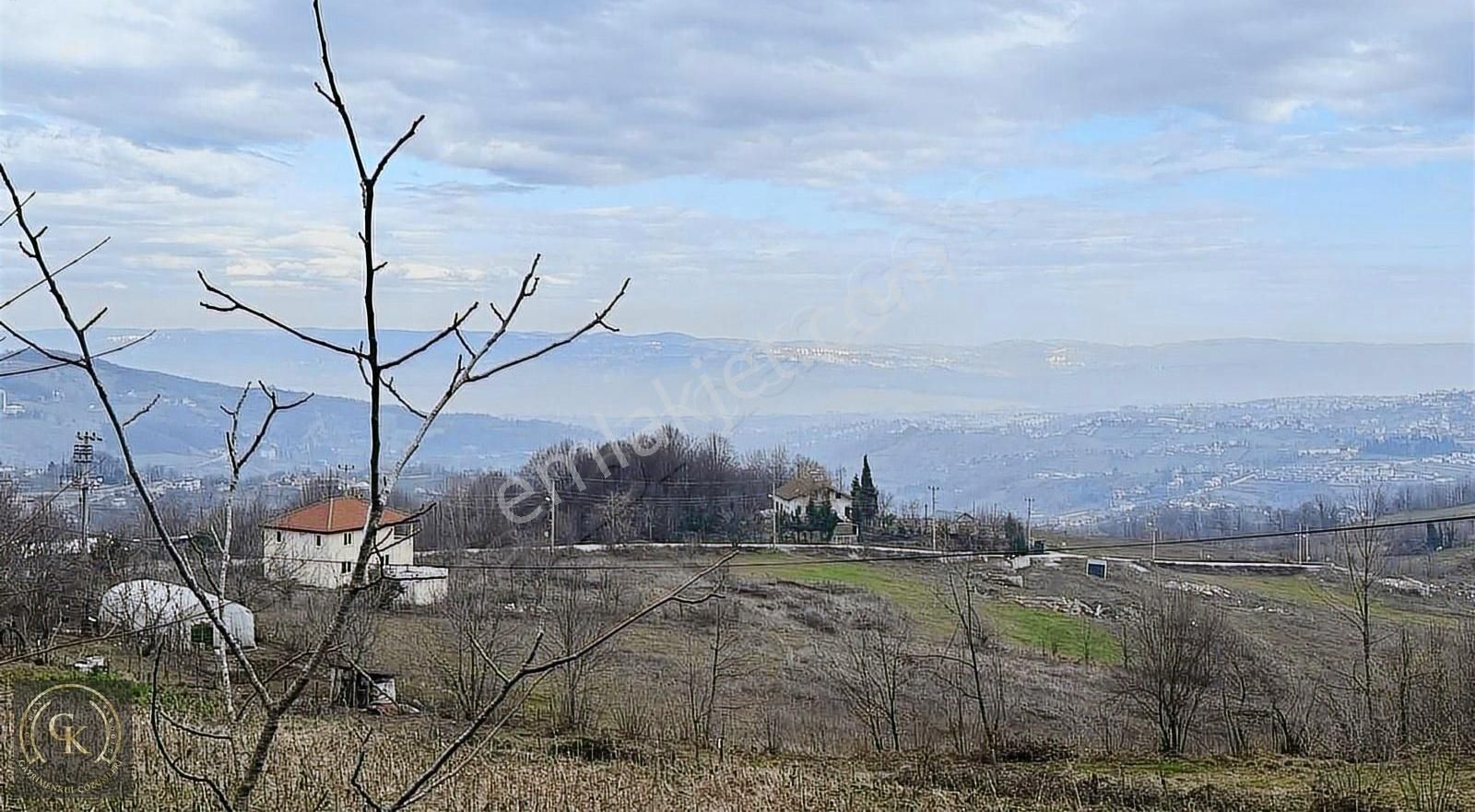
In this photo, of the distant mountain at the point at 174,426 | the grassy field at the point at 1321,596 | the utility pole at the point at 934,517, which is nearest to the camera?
the distant mountain at the point at 174,426

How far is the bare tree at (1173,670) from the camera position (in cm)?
1759

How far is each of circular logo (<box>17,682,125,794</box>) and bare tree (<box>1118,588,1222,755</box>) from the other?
14.3m

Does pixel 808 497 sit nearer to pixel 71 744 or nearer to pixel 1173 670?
pixel 1173 670

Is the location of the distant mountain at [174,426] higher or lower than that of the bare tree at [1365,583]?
higher

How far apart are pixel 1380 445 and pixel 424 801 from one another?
316 feet

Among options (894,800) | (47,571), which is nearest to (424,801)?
(894,800)

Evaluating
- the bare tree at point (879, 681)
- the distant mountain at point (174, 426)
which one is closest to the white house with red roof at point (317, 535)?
the distant mountain at point (174, 426)

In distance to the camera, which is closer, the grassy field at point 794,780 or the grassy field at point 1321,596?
the grassy field at point 794,780

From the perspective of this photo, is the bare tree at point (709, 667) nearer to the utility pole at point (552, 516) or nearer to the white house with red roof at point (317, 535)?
the white house with red roof at point (317, 535)

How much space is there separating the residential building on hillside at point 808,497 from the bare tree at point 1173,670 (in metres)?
30.2

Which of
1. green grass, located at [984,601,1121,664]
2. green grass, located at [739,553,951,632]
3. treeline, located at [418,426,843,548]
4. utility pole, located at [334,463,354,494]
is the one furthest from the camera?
treeline, located at [418,426,843,548]

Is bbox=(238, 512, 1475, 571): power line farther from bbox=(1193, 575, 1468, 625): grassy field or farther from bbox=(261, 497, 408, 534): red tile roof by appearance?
bbox=(261, 497, 408, 534): red tile roof

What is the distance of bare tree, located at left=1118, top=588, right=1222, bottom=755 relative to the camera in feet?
57.7

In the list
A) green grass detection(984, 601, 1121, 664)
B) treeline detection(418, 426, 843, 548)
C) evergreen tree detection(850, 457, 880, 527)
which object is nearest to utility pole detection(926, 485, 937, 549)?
evergreen tree detection(850, 457, 880, 527)
